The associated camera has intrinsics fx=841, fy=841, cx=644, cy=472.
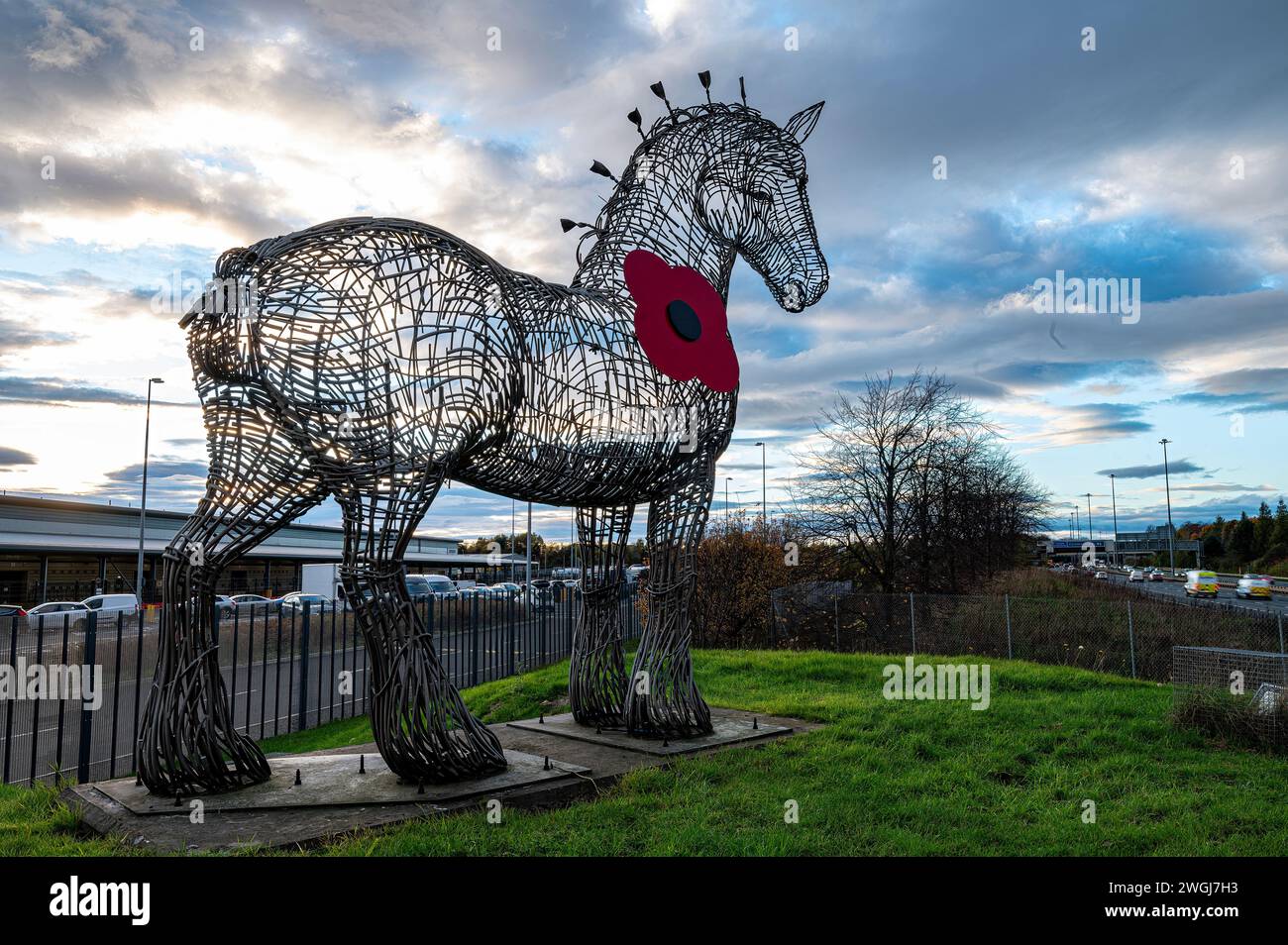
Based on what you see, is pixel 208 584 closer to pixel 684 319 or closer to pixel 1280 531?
pixel 684 319

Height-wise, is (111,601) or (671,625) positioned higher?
(671,625)

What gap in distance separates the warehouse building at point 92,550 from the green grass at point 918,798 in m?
26.4

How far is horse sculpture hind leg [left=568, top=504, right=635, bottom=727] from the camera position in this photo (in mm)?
7770

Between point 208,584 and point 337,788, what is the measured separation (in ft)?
5.17

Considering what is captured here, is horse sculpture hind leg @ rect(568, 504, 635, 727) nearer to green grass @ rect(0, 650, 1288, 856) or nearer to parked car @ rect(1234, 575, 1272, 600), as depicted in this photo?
green grass @ rect(0, 650, 1288, 856)

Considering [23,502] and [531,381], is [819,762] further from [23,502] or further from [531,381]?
[23,502]

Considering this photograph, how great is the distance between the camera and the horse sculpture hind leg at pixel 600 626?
777 cm

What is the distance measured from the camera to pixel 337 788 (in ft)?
18.2

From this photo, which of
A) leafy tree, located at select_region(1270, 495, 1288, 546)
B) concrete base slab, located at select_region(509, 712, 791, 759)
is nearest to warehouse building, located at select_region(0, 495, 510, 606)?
concrete base slab, located at select_region(509, 712, 791, 759)

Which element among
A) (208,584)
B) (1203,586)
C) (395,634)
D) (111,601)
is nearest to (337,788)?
(395,634)

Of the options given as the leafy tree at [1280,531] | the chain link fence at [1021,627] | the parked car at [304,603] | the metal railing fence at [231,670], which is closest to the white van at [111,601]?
the parked car at [304,603]

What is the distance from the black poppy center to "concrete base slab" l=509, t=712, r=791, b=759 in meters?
3.41
